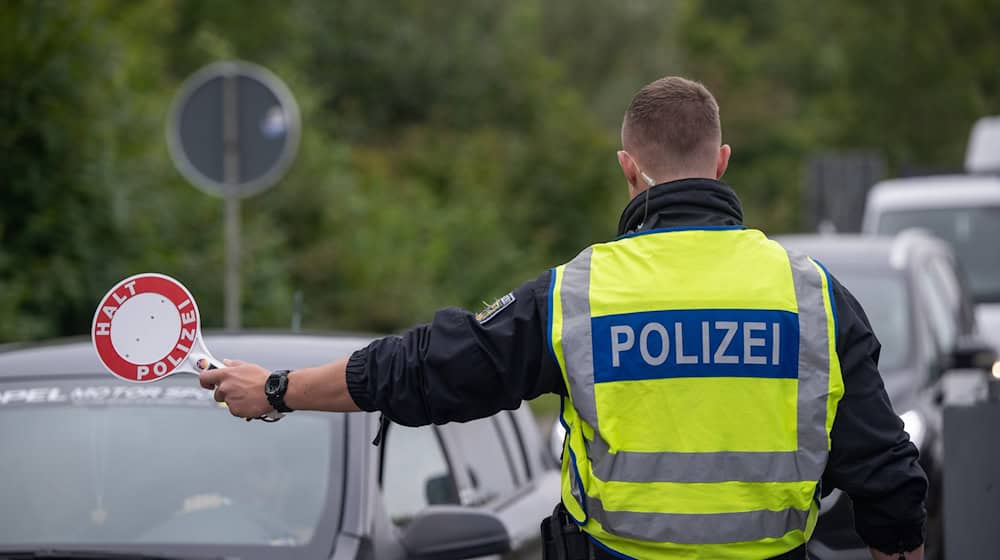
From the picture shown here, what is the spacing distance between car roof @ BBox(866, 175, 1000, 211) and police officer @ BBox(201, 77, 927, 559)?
452 inches

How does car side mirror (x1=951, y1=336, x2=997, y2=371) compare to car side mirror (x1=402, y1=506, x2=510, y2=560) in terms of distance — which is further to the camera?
car side mirror (x1=951, y1=336, x2=997, y2=371)

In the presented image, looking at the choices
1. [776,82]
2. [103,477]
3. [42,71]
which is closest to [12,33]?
[42,71]

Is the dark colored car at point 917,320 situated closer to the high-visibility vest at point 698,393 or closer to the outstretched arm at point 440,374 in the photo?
the high-visibility vest at point 698,393

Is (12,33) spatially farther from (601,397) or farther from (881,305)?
(601,397)

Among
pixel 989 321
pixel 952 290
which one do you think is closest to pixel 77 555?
pixel 952 290

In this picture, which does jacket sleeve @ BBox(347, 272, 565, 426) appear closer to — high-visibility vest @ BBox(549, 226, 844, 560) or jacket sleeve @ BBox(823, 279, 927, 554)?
high-visibility vest @ BBox(549, 226, 844, 560)

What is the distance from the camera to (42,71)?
11219 mm

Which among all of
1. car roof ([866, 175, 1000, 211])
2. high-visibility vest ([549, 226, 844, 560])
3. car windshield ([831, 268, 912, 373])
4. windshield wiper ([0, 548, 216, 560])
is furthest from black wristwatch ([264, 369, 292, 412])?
car roof ([866, 175, 1000, 211])

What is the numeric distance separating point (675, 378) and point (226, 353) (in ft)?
6.49

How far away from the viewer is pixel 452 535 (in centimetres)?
430

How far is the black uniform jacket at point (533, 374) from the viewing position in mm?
3312

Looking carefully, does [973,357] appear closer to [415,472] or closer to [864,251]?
[864,251]

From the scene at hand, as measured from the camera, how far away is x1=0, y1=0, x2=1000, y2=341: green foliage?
11.5 m

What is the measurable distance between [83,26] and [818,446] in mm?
9013
